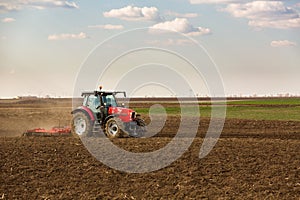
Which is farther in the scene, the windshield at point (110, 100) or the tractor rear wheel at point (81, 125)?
the windshield at point (110, 100)

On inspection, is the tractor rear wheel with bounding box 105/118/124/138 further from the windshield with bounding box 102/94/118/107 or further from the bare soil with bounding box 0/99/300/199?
the bare soil with bounding box 0/99/300/199

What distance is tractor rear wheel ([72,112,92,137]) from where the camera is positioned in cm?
2172

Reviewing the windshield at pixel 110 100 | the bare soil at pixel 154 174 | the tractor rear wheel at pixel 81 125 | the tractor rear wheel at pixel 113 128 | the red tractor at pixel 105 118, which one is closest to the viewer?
the bare soil at pixel 154 174

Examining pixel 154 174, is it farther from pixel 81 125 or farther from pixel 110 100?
pixel 81 125

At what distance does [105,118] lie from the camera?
2177 cm

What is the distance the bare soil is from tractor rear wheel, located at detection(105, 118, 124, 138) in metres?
1.78

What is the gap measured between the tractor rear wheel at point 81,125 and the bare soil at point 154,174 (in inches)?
87.3

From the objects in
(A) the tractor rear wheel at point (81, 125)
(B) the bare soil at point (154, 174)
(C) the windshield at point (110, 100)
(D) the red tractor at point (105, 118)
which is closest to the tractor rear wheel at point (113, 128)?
(D) the red tractor at point (105, 118)

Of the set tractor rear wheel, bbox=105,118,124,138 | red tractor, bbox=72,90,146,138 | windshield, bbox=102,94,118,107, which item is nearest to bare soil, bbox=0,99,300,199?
tractor rear wheel, bbox=105,118,124,138

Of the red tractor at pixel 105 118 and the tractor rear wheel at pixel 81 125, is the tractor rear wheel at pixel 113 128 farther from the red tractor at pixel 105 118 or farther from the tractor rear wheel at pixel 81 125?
the tractor rear wheel at pixel 81 125

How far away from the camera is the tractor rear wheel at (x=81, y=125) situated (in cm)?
2172

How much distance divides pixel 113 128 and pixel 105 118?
2.15 ft

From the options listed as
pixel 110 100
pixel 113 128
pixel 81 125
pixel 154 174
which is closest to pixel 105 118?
pixel 113 128

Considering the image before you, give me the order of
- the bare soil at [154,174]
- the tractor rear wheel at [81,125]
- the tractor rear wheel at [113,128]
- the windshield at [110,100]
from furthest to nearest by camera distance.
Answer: the windshield at [110,100] → the tractor rear wheel at [81,125] → the tractor rear wheel at [113,128] → the bare soil at [154,174]
